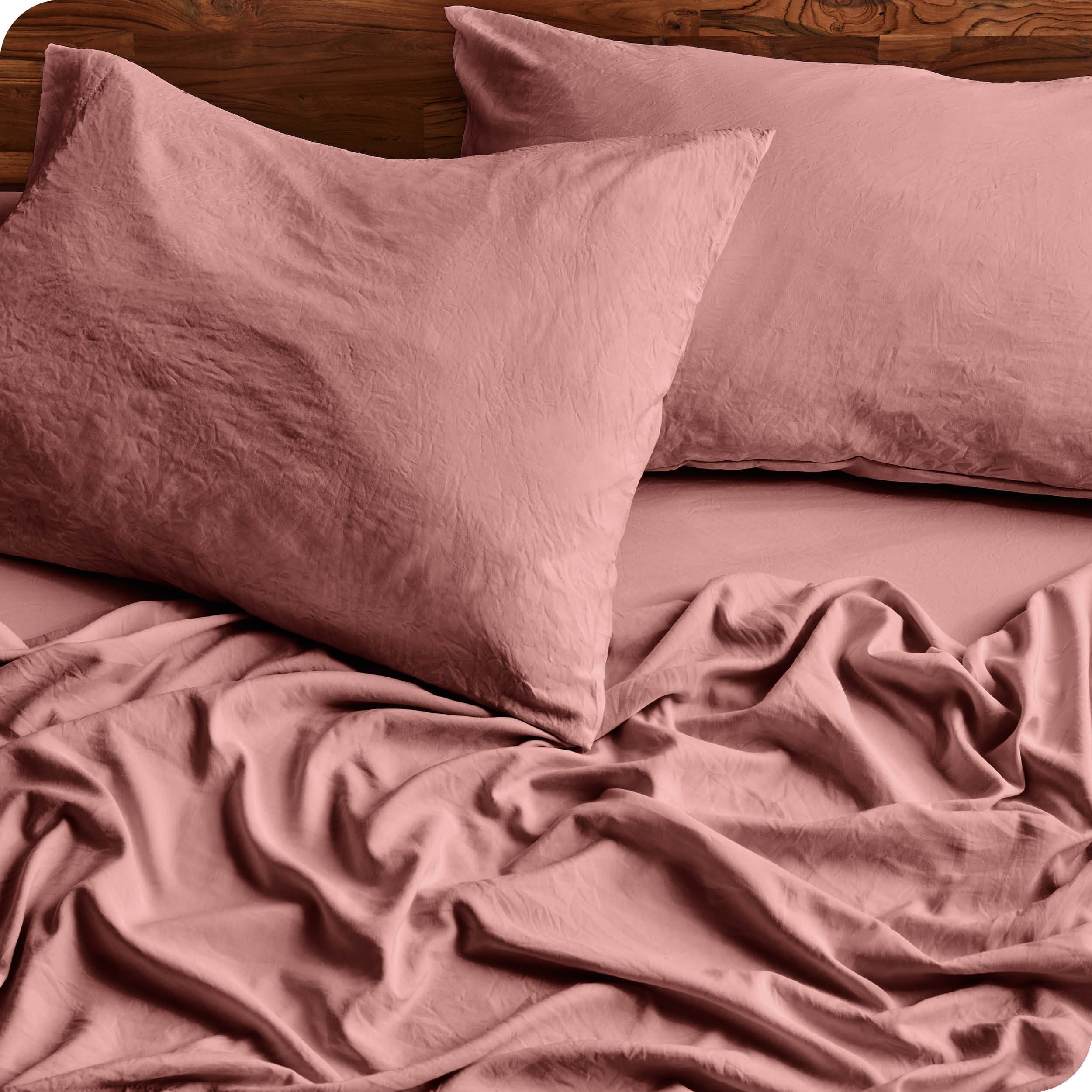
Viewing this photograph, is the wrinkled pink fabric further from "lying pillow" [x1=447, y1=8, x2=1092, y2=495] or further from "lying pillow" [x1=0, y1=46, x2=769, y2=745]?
"lying pillow" [x1=447, y1=8, x2=1092, y2=495]

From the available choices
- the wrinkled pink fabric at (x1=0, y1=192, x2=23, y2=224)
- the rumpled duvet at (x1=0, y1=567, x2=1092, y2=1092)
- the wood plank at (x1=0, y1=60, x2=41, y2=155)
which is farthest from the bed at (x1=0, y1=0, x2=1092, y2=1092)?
the wood plank at (x1=0, y1=60, x2=41, y2=155)

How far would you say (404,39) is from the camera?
1478 mm

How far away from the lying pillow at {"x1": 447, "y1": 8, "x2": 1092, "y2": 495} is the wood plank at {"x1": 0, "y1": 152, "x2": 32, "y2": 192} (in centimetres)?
80

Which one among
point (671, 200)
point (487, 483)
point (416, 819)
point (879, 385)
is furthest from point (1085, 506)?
point (416, 819)

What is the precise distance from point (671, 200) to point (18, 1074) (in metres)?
0.79

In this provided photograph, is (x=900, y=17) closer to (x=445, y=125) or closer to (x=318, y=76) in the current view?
(x=445, y=125)

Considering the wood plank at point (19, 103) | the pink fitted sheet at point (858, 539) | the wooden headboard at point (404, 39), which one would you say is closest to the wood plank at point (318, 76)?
the wooden headboard at point (404, 39)

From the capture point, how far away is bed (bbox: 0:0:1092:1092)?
70 cm

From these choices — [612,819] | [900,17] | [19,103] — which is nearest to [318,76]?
[19,103]

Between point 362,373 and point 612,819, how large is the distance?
394 mm

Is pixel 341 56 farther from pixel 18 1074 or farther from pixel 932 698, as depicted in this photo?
pixel 18 1074

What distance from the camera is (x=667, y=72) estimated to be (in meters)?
1.25

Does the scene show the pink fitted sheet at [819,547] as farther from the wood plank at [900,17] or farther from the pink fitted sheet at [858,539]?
the wood plank at [900,17]

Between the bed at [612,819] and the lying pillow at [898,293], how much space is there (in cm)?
4
